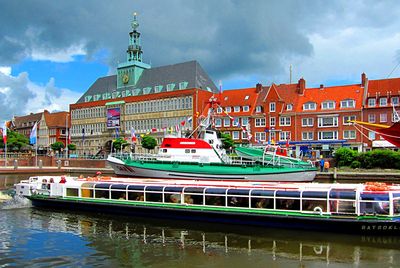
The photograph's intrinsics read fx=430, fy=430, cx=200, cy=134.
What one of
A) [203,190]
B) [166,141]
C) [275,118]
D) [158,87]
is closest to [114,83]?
[158,87]

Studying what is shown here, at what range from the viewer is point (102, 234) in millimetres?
20219

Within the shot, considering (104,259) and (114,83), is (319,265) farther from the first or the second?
(114,83)

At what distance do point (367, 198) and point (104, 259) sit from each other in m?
11.6

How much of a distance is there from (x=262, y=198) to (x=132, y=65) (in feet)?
243

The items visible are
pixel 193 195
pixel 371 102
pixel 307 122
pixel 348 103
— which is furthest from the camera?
pixel 307 122

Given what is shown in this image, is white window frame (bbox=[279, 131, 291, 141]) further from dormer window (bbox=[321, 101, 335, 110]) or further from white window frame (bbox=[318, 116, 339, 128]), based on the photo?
dormer window (bbox=[321, 101, 335, 110])

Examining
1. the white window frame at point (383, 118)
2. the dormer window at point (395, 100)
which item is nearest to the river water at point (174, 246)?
the white window frame at point (383, 118)

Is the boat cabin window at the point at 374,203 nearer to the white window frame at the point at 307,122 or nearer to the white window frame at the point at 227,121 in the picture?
the white window frame at the point at 307,122

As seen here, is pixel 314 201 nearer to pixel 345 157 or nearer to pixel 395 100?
pixel 345 157

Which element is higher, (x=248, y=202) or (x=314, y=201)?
(x=314, y=201)

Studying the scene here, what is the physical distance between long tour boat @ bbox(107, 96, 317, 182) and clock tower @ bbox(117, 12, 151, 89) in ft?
157

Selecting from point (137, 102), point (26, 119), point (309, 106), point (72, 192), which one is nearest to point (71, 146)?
point (137, 102)

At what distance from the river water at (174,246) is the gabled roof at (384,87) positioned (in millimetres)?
49716

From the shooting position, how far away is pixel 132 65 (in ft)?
299
